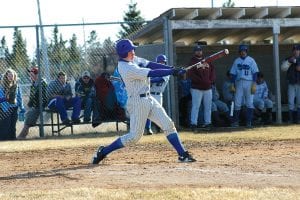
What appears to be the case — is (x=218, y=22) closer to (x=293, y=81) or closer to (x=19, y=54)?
(x=293, y=81)

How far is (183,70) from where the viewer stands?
29.0 feet

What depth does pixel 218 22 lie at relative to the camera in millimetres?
16766

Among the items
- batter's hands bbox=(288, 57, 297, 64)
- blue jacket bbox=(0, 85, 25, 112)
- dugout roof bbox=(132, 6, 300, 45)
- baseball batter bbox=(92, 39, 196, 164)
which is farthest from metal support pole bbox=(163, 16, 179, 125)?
baseball batter bbox=(92, 39, 196, 164)

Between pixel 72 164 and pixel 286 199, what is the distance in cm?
427

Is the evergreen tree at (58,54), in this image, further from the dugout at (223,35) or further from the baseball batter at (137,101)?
the baseball batter at (137,101)

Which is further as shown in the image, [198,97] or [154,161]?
[198,97]

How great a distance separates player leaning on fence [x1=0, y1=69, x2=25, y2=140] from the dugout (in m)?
3.75

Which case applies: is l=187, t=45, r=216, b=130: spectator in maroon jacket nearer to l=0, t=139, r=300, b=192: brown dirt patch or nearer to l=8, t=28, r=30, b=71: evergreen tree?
l=0, t=139, r=300, b=192: brown dirt patch

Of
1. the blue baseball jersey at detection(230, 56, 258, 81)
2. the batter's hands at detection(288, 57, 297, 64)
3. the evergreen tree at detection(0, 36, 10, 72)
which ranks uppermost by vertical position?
the evergreen tree at detection(0, 36, 10, 72)

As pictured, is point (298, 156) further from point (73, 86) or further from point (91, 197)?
point (73, 86)

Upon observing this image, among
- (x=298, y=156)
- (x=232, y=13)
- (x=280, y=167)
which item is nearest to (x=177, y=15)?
(x=232, y=13)

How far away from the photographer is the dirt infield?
7.56m

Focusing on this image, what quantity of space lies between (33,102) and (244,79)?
208 inches

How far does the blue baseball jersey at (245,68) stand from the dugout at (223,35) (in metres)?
1.16
